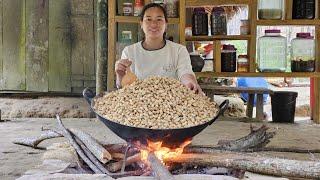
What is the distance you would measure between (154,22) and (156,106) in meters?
0.80

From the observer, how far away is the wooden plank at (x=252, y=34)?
4.38 meters

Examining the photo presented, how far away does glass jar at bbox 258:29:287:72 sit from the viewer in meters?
4.43

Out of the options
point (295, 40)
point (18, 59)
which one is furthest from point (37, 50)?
point (295, 40)

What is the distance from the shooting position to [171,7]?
14.6 feet

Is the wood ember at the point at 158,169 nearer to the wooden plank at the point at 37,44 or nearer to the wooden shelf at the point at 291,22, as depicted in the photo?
the wooden shelf at the point at 291,22

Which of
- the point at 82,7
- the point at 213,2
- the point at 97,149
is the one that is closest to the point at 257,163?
the point at 97,149

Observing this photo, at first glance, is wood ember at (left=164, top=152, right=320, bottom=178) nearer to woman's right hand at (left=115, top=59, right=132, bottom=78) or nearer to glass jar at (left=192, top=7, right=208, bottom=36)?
woman's right hand at (left=115, top=59, right=132, bottom=78)

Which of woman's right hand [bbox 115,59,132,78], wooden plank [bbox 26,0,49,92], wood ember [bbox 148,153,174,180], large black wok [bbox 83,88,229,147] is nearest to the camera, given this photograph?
wood ember [bbox 148,153,174,180]

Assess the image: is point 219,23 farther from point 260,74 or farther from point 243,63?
point 260,74

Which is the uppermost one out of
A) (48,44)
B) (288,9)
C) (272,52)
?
(288,9)

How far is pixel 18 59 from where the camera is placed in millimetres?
5422

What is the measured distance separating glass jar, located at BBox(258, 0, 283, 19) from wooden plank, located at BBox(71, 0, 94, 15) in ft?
6.21

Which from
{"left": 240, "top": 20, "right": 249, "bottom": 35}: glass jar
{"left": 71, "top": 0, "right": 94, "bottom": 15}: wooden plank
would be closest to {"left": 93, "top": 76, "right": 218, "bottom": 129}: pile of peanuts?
{"left": 240, "top": 20, "right": 249, "bottom": 35}: glass jar

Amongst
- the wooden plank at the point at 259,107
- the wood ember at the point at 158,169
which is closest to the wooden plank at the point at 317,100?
the wooden plank at the point at 259,107
